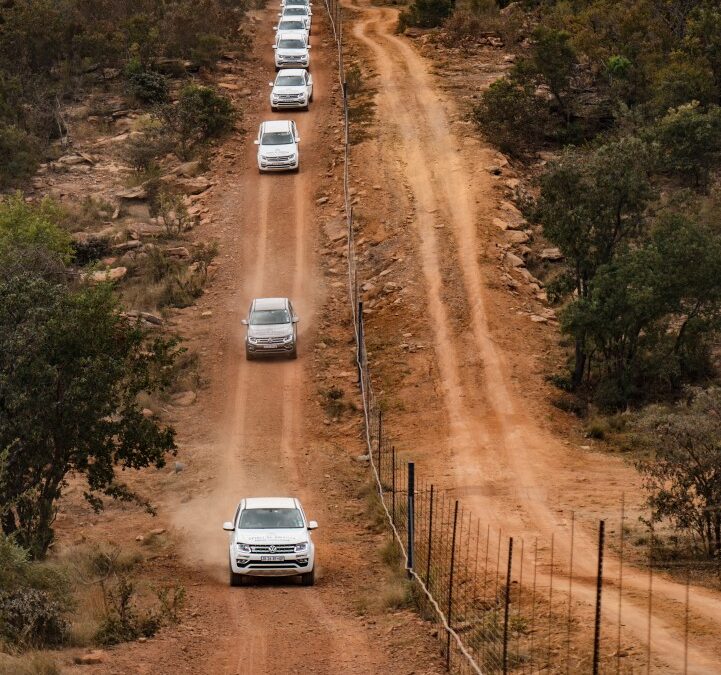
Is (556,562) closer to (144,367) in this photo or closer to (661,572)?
(661,572)

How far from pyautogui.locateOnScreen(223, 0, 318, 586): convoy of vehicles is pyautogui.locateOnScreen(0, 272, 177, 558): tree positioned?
304 cm

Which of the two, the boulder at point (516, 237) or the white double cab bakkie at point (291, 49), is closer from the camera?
the boulder at point (516, 237)

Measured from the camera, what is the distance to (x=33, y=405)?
24.1 meters

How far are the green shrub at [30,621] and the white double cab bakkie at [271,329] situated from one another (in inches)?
746

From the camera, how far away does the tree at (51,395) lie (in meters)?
24.1

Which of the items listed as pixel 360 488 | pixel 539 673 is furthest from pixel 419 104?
pixel 539 673

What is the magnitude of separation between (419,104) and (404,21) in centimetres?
1421

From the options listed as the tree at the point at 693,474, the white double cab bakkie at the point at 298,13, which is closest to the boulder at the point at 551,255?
the tree at the point at 693,474

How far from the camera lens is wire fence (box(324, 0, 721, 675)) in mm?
16953

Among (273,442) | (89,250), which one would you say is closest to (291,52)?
(89,250)

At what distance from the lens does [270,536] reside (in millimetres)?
23203

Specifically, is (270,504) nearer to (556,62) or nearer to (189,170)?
(189,170)

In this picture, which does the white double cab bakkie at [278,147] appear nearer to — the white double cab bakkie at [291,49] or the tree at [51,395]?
the white double cab bakkie at [291,49]

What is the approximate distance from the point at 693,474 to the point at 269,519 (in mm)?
7500
